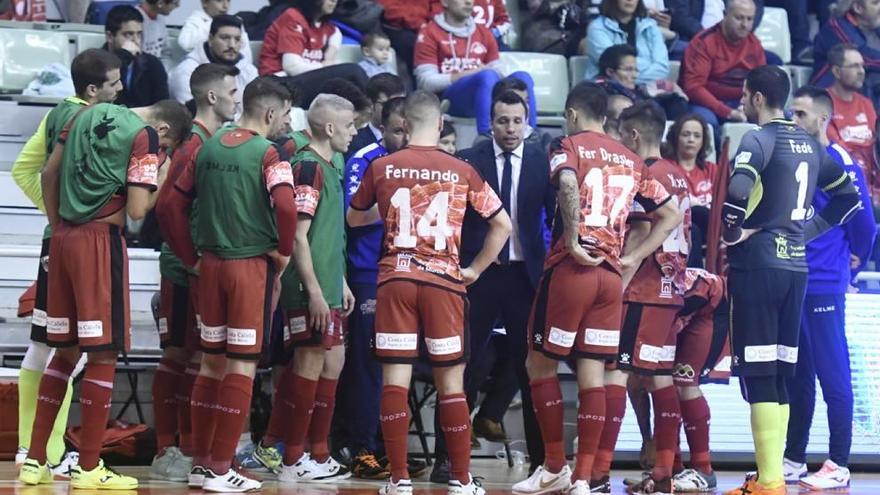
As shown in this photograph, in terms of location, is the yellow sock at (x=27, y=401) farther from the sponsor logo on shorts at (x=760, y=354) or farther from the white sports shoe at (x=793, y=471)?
the white sports shoe at (x=793, y=471)

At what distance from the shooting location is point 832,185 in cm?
923

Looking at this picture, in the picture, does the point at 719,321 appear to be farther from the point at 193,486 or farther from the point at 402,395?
the point at 193,486

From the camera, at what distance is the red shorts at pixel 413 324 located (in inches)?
311

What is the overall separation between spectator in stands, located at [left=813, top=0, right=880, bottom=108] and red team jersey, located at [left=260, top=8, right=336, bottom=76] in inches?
192

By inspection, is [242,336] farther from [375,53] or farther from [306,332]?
[375,53]

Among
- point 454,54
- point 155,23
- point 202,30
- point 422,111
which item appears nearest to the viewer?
point 422,111

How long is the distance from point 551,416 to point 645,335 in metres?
0.83

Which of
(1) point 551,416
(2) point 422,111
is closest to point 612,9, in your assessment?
(2) point 422,111

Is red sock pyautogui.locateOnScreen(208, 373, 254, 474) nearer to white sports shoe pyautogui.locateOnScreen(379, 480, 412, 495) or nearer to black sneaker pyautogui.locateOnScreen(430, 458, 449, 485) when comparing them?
white sports shoe pyautogui.locateOnScreen(379, 480, 412, 495)

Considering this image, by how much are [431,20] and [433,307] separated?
568 cm

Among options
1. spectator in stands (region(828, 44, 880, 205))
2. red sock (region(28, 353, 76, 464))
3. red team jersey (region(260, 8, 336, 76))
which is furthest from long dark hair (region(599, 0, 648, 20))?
red sock (region(28, 353, 76, 464))

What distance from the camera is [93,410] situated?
7762 millimetres

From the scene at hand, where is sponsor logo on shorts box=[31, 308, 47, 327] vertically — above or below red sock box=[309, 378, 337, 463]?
above

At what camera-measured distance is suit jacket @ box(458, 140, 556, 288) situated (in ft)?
29.4
